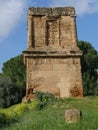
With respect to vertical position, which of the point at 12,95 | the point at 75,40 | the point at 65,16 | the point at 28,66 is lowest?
the point at 12,95

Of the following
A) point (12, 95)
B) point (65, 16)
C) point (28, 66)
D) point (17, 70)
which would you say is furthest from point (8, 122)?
point (17, 70)

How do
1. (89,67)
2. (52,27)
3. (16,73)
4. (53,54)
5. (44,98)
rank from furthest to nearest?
(16,73) → (89,67) → (52,27) → (53,54) → (44,98)

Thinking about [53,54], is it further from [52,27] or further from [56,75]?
[52,27]

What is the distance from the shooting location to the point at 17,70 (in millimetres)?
38781

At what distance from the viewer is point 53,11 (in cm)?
2127

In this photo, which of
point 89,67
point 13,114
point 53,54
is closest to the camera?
point 13,114

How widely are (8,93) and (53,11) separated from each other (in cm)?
1114

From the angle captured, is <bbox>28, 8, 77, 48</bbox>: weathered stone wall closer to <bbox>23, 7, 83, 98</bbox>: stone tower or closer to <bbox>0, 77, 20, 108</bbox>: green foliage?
<bbox>23, 7, 83, 98</bbox>: stone tower

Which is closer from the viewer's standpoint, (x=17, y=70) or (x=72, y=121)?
(x=72, y=121)

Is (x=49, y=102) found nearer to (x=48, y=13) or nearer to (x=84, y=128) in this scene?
(x=48, y=13)

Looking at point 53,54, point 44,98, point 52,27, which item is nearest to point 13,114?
point 44,98

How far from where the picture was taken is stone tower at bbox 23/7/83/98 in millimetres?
19531

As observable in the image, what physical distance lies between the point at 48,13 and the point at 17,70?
1814cm

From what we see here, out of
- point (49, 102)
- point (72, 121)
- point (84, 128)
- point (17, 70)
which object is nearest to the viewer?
point (84, 128)
